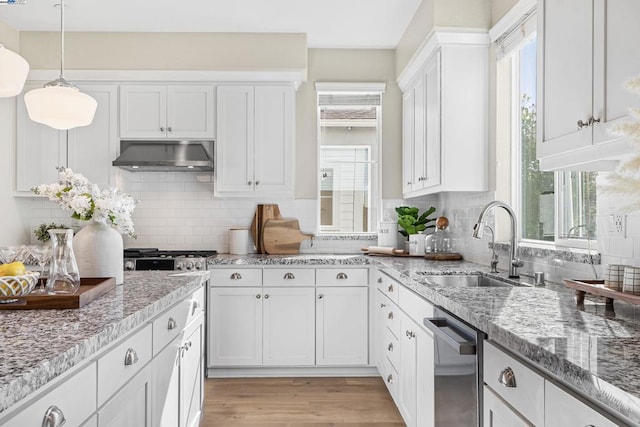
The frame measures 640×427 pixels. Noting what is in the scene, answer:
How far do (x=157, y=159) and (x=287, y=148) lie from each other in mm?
1060

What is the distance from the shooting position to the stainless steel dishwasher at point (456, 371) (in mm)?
1704

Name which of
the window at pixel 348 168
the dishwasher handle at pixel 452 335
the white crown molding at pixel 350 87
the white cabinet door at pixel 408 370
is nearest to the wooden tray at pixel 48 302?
the dishwasher handle at pixel 452 335

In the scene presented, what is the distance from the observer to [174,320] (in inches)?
85.7

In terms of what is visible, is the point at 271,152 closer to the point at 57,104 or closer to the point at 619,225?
the point at 57,104

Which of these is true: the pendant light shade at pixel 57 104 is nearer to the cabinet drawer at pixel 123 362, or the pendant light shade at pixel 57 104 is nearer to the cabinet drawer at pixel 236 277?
the cabinet drawer at pixel 123 362

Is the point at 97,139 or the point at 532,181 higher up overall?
the point at 97,139

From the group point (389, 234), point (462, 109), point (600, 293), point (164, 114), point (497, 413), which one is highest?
point (164, 114)

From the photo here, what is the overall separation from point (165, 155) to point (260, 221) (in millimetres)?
984

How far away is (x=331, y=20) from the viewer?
402 cm

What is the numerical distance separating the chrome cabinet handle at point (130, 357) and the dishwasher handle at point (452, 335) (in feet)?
3.52

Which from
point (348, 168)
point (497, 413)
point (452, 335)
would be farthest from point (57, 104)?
point (348, 168)

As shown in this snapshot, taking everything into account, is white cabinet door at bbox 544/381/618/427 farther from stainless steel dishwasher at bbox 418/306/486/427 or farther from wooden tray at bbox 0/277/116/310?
wooden tray at bbox 0/277/116/310

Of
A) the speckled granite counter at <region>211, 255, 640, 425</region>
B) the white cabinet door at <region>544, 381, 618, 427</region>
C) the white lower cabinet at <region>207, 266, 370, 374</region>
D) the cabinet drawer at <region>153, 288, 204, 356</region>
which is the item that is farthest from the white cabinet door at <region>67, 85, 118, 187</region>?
the white cabinet door at <region>544, 381, 618, 427</region>

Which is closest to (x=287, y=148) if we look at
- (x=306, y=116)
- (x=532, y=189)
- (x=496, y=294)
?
(x=306, y=116)
